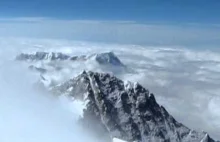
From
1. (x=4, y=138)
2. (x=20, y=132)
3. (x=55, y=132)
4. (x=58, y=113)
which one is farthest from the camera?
(x=58, y=113)

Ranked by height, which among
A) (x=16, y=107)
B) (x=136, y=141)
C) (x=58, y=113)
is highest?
(x=16, y=107)

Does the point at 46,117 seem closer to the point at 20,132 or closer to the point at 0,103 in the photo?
the point at 0,103

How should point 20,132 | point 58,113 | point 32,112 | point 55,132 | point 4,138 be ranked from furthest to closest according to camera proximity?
point 58,113 → point 32,112 → point 55,132 → point 20,132 → point 4,138

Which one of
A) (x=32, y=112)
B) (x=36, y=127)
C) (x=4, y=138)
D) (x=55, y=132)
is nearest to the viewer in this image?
(x=4, y=138)

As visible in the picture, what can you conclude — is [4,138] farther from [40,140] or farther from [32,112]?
[32,112]

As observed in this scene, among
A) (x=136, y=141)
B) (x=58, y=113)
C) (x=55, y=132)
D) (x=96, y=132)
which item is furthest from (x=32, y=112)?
(x=136, y=141)

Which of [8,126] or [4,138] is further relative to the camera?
[8,126]

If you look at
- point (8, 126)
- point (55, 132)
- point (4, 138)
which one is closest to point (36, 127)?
point (55, 132)

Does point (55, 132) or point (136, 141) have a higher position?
point (55, 132)

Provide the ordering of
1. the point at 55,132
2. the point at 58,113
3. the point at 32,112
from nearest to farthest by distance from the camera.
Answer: the point at 55,132 < the point at 32,112 < the point at 58,113
